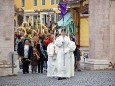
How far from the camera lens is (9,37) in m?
24.0

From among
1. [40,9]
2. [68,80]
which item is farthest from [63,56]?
[40,9]

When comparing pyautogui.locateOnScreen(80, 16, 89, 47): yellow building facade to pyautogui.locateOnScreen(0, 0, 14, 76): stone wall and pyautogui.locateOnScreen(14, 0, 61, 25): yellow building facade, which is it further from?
pyautogui.locateOnScreen(0, 0, 14, 76): stone wall

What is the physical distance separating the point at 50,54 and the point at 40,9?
176 ft

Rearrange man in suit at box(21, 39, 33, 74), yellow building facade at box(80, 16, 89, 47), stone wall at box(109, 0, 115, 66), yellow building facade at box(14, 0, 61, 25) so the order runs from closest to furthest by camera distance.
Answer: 1. man in suit at box(21, 39, 33, 74)
2. stone wall at box(109, 0, 115, 66)
3. yellow building facade at box(80, 16, 89, 47)
4. yellow building facade at box(14, 0, 61, 25)

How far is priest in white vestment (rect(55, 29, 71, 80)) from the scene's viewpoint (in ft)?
73.9

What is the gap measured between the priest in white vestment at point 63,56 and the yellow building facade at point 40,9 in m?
49.9

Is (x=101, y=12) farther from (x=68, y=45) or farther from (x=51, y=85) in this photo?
(x=51, y=85)

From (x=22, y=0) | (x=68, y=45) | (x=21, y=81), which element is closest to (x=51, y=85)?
(x=21, y=81)

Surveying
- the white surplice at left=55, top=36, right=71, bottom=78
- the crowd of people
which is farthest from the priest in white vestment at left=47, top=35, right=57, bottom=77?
the white surplice at left=55, top=36, right=71, bottom=78

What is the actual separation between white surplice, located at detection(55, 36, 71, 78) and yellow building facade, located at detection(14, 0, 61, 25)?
49.9 m

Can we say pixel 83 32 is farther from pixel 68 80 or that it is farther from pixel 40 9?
pixel 40 9

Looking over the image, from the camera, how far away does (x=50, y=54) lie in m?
23.7

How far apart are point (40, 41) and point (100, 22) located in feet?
9.10

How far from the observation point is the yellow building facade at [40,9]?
7406 cm
